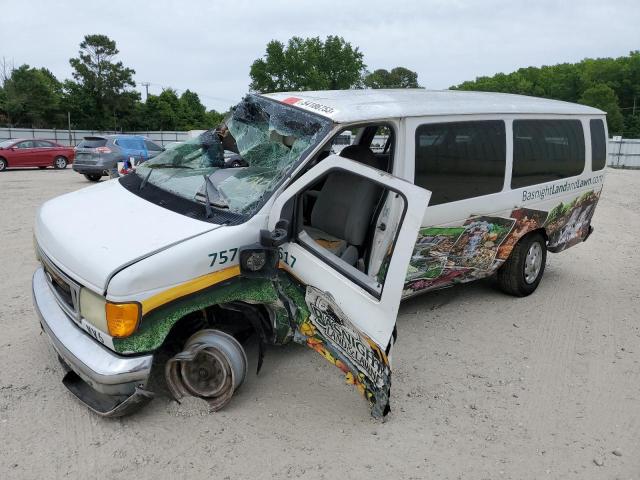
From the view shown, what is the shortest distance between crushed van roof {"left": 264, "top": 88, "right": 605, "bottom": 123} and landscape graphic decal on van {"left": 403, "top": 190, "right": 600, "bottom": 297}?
3.11 feet

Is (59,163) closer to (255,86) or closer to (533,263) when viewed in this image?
(533,263)

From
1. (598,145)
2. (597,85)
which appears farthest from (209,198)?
(597,85)

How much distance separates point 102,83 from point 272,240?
55.8 metres

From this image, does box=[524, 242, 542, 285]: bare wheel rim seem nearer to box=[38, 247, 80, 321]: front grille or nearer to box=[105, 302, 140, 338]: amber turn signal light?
box=[105, 302, 140, 338]: amber turn signal light

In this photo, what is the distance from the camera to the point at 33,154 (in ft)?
66.2

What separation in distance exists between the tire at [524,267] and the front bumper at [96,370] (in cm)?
392

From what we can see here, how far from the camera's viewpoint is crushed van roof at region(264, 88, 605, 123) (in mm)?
3793

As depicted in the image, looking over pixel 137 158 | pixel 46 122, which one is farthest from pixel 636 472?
pixel 46 122

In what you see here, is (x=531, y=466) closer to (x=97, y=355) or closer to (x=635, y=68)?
(x=97, y=355)

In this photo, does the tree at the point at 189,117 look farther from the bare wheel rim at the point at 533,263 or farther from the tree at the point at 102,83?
the bare wheel rim at the point at 533,263

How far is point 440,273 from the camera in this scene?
4.63 m

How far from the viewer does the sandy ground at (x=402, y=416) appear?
2922mm

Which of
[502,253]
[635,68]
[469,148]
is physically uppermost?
[635,68]

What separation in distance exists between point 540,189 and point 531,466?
123 inches
